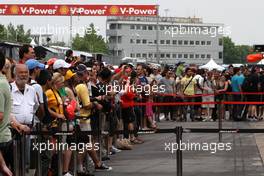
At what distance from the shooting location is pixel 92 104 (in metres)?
12.9

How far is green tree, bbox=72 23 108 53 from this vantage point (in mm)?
126750

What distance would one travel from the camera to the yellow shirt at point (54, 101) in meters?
10.8

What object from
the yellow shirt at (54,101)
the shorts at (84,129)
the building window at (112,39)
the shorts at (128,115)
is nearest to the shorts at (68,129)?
the shorts at (84,129)

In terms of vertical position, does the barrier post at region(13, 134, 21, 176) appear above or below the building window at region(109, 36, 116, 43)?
below

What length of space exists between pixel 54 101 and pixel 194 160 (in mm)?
4334

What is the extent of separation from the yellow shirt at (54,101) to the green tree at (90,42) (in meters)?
114

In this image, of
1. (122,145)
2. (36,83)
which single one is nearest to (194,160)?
(122,145)

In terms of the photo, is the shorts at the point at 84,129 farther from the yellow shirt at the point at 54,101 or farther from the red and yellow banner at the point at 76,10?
the red and yellow banner at the point at 76,10

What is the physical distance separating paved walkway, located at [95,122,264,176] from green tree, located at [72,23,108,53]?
10813 centimetres

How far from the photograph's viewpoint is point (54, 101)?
35.6ft

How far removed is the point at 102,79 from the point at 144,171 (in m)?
2.59

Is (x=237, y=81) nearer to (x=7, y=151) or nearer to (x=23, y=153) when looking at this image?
(x=23, y=153)

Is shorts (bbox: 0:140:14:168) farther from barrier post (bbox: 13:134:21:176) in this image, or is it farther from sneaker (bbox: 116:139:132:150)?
sneaker (bbox: 116:139:132:150)

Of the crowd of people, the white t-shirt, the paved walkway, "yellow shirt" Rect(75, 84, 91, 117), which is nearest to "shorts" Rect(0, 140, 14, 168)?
the crowd of people
